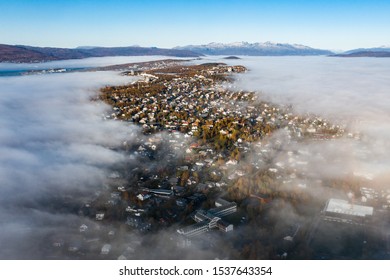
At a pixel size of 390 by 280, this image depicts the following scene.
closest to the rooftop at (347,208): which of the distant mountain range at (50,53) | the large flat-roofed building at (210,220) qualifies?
the large flat-roofed building at (210,220)

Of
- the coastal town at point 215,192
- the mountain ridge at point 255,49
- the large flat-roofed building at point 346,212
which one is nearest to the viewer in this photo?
the coastal town at point 215,192

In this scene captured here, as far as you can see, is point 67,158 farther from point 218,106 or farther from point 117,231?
point 218,106

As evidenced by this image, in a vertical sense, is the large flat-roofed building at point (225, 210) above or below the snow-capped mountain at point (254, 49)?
below

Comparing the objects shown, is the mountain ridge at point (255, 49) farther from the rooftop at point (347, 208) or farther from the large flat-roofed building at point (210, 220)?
the large flat-roofed building at point (210, 220)

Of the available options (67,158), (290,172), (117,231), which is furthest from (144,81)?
(117,231)

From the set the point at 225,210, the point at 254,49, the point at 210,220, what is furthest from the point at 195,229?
the point at 254,49

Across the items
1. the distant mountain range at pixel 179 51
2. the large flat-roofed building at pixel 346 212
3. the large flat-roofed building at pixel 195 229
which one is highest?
the distant mountain range at pixel 179 51
